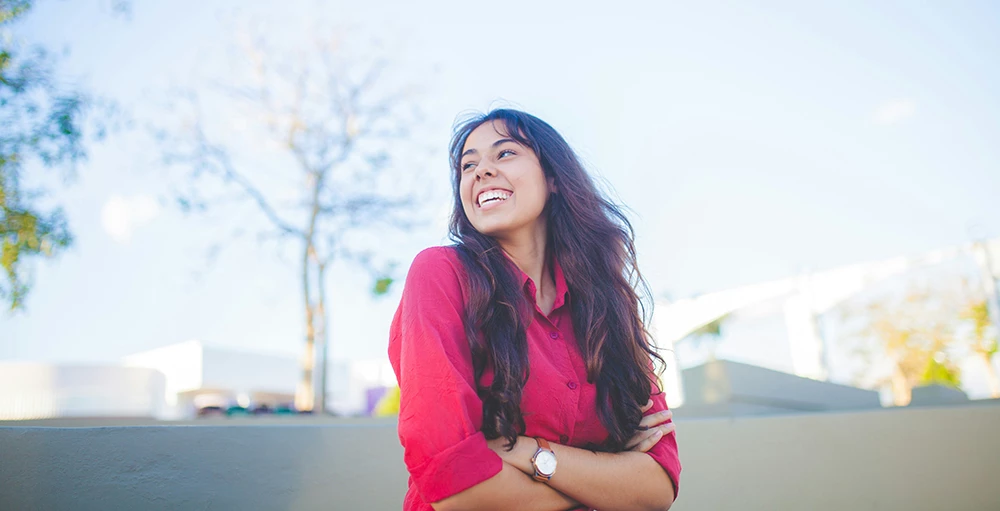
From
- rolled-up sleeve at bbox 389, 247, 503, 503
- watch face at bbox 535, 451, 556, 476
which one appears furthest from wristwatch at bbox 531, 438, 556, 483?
rolled-up sleeve at bbox 389, 247, 503, 503

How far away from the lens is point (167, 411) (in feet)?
77.2

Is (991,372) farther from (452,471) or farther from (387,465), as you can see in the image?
(452,471)

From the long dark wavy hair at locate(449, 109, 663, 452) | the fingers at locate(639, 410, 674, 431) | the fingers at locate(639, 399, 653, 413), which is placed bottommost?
the fingers at locate(639, 410, 674, 431)

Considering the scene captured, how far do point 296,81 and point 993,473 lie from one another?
14149 millimetres

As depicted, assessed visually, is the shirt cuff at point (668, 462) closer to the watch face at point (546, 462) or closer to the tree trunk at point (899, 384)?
the watch face at point (546, 462)

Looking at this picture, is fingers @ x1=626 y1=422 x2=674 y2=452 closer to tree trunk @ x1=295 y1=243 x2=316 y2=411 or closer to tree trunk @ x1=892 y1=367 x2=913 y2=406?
tree trunk @ x1=295 y1=243 x2=316 y2=411

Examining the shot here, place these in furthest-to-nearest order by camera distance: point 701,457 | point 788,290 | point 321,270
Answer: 1. point 788,290
2. point 321,270
3. point 701,457

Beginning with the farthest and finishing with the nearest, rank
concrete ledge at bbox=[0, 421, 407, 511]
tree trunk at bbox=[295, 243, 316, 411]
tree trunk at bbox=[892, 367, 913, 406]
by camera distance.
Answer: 1. tree trunk at bbox=[892, 367, 913, 406]
2. tree trunk at bbox=[295, 243, 316, 411]
3. concrete ledge at bbox=[0, 421, 407, 511]

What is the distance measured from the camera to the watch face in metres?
1.34

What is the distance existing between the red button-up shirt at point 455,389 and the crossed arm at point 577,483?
0.03m

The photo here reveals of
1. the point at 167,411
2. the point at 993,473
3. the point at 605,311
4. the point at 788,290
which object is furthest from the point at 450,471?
the point at 167,411

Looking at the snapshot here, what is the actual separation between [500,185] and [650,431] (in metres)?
0.76

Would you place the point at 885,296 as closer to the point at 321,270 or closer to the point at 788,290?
the point at 788,290

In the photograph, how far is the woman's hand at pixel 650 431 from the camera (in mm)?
1552
